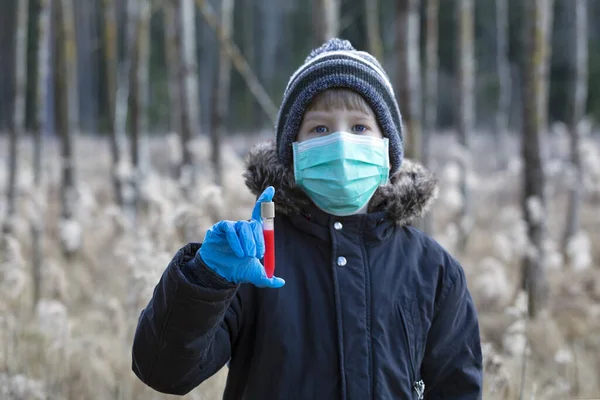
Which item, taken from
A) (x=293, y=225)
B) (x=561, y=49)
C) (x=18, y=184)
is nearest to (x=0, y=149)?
(x=18, y=184)

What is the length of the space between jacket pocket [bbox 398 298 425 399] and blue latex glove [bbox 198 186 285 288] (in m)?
0.49

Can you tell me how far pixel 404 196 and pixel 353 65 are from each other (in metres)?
0.42

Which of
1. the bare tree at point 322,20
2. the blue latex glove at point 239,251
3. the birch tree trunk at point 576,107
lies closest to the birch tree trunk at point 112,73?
the bare tree at point 322,20

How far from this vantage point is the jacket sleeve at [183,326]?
1.52 metres

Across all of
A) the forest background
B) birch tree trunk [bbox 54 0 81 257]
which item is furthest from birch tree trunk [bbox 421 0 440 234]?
birch tree trunk [bbox 54 0 81 257]

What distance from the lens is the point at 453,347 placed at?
→ 191 centimetres

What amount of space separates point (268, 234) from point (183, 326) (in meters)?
0.30

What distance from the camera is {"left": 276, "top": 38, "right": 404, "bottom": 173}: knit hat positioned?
1860 mm

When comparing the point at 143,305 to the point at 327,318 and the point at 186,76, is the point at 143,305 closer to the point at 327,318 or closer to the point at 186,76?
the point at 327,318

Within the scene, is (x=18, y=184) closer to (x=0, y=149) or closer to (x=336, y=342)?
(x=336, y=342)

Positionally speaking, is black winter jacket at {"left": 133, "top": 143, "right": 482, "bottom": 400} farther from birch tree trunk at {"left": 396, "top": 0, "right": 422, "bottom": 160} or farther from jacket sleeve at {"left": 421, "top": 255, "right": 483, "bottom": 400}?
birch tree trunk at {"left": 396, "top": 0, "right": 422, "bottom": 160}

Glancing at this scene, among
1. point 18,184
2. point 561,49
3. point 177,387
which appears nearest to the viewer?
point 177,387

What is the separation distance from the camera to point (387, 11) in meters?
26.4

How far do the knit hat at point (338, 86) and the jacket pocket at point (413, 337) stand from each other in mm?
477
